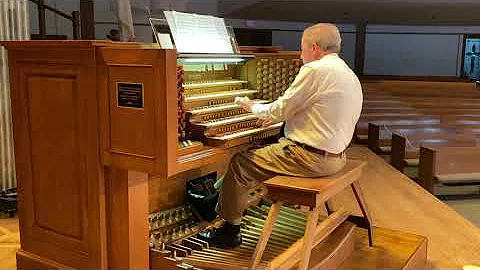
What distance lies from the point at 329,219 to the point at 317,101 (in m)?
0.73

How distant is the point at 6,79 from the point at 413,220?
322 cm

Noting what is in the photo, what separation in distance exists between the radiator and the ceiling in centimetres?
493

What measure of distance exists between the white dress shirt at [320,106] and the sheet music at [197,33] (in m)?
0.46

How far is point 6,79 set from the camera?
3.78 meters

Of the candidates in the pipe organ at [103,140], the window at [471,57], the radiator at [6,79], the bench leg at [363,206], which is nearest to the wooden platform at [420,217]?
the bench leg at [363,206]

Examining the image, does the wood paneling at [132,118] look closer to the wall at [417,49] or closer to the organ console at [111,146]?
the organ console at [111,146]

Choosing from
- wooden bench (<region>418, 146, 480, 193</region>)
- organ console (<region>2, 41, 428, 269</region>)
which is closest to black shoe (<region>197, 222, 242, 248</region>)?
organ console (<region>2, 41, 428, 269</region>)

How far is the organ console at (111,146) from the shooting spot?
1907 millimetres

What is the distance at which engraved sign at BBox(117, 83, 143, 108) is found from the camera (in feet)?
6.24

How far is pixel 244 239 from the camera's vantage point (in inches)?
101

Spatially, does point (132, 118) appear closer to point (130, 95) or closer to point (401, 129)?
point (130, 95)

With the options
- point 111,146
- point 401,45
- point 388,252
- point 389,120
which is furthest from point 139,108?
point 401,45

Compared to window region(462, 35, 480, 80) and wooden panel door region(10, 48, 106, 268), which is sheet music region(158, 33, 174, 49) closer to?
wooden panel door region(10, 48, 106, 268)

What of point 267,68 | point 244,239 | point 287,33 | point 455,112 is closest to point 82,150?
point 244,239
